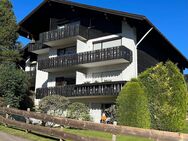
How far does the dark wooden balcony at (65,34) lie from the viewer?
89.8 ft

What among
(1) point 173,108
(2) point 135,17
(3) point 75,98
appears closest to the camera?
(1) point 173,108

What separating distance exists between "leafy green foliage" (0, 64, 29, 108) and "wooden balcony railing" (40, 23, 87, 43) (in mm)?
5306

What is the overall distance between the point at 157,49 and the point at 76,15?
8639 mm

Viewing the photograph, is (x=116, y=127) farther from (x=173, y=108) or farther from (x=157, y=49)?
(x=157, y=49)

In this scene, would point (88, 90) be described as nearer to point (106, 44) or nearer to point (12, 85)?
point (106, 44)

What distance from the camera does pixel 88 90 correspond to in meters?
25.2

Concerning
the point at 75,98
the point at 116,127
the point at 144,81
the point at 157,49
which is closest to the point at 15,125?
the point at 116,127

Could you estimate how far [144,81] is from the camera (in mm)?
18766

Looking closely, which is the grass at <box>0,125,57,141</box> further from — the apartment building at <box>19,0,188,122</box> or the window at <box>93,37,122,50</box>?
the window at <box>93,37,122,50</box>

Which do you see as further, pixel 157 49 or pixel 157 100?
pixel 157 49

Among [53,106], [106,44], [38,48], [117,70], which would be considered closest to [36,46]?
[38,48]

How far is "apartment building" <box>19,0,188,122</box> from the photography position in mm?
24797

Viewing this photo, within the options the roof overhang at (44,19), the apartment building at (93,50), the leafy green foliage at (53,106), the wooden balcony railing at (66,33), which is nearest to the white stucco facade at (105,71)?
the apartment building at (93,50)

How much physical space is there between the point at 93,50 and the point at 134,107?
10062 mm
